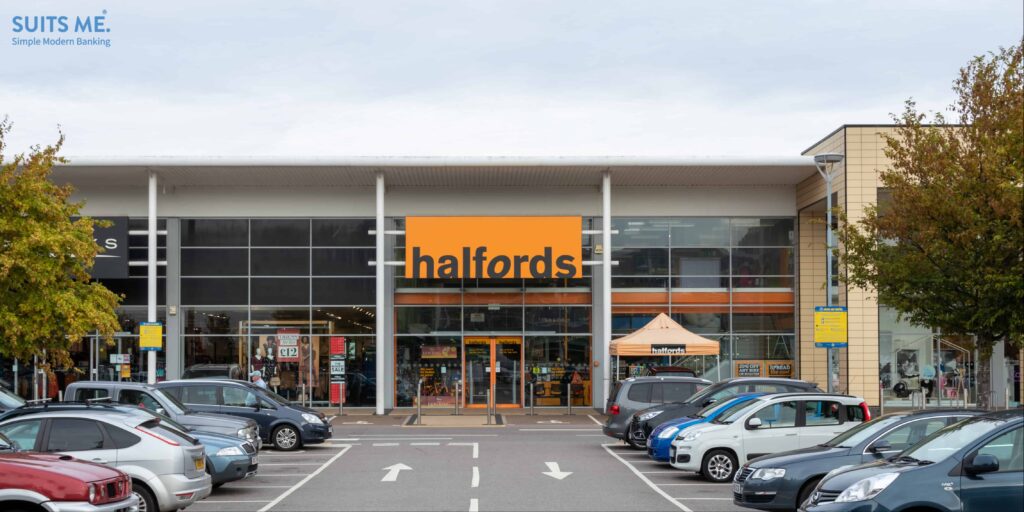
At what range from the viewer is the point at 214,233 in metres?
36.7

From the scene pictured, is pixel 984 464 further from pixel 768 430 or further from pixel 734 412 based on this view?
pixel 734 412

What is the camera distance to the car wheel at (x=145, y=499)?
13.3 meters

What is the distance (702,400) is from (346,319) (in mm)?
16804

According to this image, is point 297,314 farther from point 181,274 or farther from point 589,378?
point 589,378

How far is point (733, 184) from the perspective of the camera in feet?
121

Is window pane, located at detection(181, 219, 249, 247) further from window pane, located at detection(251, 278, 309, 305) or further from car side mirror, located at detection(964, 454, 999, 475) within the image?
car side mirror, located at detection(964, 454, 999, 475)

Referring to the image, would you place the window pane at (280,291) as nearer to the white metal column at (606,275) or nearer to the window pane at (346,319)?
the window pane at (346,319)

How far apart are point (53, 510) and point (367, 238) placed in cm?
2633

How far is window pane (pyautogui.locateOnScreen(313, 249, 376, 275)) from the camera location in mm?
36500

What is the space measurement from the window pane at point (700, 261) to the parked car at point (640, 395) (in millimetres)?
12161

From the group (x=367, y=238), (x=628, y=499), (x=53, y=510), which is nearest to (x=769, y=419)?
(x=628, y=499)

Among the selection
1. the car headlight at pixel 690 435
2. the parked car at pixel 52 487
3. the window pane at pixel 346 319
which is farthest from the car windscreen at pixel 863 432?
the window pane at pixel 346 319

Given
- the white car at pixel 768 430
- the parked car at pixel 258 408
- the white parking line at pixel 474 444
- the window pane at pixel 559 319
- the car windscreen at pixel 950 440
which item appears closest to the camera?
the car windscreen at pixel 950 440

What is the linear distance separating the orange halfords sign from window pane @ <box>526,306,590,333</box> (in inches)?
73.0
